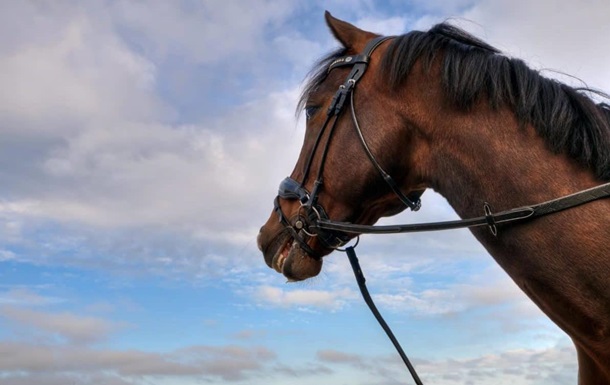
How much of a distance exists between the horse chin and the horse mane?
1.66m

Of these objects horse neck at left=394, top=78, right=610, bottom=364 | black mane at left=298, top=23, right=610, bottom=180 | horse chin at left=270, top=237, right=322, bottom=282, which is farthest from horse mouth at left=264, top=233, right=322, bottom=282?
black mane at left=298, top=23, right=610, bottom=180

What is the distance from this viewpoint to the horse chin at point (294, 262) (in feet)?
18.0

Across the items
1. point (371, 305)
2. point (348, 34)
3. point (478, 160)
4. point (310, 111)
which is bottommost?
point (371, 305)

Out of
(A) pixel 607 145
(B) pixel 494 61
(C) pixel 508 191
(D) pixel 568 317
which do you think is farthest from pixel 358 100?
(D) pixel 568 317

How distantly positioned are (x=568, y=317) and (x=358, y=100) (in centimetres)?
231

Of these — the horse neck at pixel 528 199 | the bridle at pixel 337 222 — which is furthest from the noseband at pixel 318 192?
the horse neck at pixel 528 199

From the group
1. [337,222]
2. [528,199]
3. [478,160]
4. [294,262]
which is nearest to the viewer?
[528,199]

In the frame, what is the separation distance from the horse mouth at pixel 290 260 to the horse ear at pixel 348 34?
6.09 feet

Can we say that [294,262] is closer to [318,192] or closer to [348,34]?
[318,192]

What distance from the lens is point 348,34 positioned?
5762 mm

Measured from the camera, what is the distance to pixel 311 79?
5848 mm

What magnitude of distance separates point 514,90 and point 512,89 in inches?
1.0

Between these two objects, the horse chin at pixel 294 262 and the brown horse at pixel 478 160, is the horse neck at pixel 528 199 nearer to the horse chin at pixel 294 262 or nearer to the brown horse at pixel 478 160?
the brown horse at pixel 478 160

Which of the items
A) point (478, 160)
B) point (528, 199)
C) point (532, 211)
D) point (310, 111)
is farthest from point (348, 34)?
point (532, 211)
